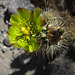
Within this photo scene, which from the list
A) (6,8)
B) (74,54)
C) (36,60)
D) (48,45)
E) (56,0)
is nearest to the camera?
(48,45)

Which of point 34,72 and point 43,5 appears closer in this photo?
point 34,72

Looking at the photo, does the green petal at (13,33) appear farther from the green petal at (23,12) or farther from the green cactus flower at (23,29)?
the green petal at (23,12)

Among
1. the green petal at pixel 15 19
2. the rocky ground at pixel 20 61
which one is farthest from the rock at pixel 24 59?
the green petal at pixel 15 19

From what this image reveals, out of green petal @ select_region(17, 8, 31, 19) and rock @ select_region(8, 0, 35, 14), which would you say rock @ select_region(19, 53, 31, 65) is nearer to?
rock @ select_region(8, 0, 35, 14)

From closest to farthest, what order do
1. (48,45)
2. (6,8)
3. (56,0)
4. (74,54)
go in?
1. (48,45)
2. (74,54)
3. (56,0)
4. (6,8)

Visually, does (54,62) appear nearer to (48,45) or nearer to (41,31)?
(48,45)

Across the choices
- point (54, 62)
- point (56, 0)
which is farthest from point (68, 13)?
point (54, 62)
